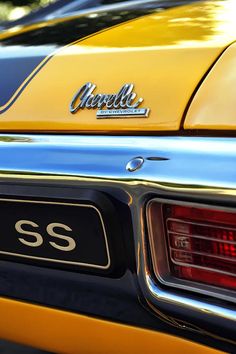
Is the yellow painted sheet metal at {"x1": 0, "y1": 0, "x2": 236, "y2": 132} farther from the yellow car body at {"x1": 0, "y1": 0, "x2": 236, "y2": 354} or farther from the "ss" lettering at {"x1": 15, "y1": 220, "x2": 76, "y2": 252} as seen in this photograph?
the "ss" lettering at {"x1": 15, "y1": 220, "x2": 76, "y2": 252}

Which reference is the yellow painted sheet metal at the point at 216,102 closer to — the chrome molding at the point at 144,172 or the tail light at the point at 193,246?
the chrome molding at the point at 144,172

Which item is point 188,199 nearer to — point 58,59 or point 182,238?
point 182,238

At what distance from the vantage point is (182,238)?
1453mm

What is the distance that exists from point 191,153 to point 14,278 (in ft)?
2.11

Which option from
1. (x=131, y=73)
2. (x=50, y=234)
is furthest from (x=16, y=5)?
(x=50, y=234)

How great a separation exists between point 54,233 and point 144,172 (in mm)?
316

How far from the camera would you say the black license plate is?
5.06 ft

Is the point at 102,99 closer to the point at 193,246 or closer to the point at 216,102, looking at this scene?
the point at 216,102

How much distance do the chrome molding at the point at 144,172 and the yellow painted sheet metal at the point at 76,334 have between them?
10 centimetres

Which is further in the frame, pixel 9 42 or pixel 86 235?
pixel 9 42

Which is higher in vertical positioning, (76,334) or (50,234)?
(50,234)

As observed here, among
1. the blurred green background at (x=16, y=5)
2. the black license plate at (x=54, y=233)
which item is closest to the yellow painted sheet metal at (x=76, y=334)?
the black license plate at (x=54, y=233)

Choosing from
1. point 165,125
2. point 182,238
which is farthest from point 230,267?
point 165,125

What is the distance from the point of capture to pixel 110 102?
1648 mm
